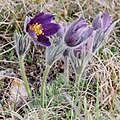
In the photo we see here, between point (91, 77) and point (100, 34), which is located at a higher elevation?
point (100, 34)

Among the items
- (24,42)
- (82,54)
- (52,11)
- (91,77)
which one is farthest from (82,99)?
(52,11)

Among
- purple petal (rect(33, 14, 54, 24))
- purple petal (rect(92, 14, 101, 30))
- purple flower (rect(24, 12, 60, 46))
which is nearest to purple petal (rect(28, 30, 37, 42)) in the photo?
purple flower (rect(24, 12, 60, 46))

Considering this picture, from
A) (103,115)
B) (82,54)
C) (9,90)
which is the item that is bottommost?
(103,115)

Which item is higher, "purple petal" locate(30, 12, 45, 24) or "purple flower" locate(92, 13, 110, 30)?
"purple petal" locate(30, 12, 45, 24)

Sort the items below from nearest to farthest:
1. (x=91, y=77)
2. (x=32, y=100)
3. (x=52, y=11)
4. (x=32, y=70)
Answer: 1. (x=32, y=100)
2. (x=91, y=77)
3. (x=32, y=70)
4. (x=52, y=11)

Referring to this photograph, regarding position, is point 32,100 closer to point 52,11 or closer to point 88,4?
point 52,11

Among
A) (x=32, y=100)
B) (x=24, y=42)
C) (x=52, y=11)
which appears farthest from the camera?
(x=52, y=11)

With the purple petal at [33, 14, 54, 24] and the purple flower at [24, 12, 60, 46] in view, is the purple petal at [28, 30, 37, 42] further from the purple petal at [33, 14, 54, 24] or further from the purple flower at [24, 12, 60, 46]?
the purple petal at [33, 14, 54, 24]

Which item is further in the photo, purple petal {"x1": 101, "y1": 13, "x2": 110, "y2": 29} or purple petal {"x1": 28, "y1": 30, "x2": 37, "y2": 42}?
purple petal {"x1": 101, "y1": 13, "x2": 110, "y2": 29}
